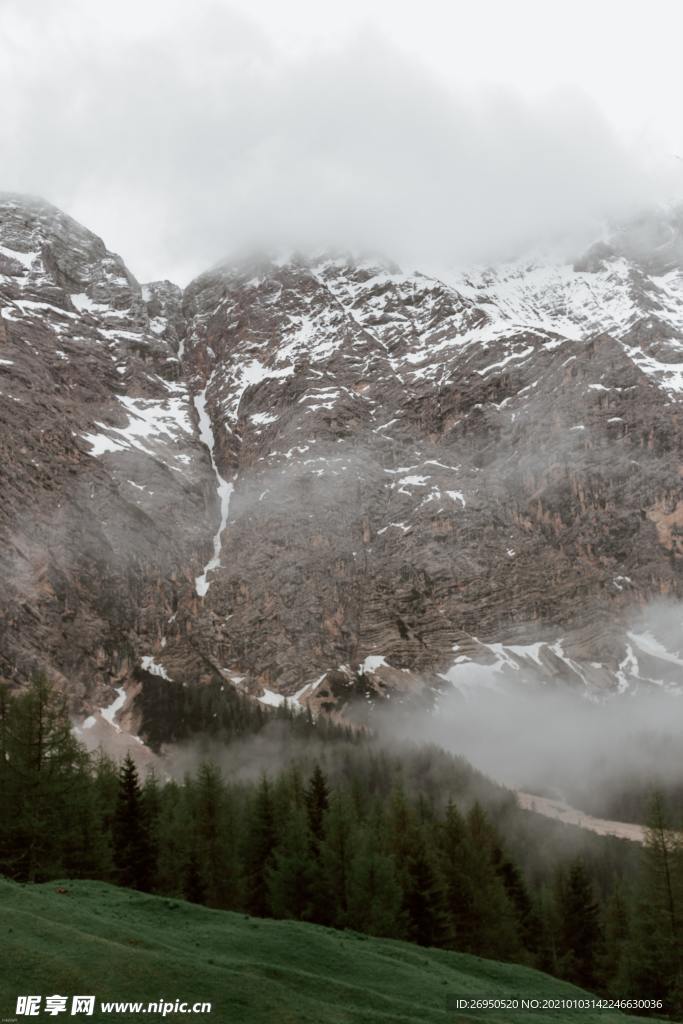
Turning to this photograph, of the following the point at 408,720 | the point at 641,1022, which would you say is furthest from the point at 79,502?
the point at 641,1022

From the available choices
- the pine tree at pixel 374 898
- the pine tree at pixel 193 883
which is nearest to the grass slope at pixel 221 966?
the pine tree at pixel 374 898

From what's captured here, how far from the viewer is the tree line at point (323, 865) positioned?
4400 centimetres

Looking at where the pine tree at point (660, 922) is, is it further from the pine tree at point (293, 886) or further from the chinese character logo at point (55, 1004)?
the chinese character logo at point (55, 1004)

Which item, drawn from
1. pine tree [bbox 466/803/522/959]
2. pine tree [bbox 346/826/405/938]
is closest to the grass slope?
pine tree [bbox 346/826/405/938]

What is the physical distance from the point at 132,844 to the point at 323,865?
11.0 meters

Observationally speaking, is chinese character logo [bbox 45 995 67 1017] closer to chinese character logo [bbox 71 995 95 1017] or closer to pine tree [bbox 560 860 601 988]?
chinese character logo [bbox 71 995 95 1017]

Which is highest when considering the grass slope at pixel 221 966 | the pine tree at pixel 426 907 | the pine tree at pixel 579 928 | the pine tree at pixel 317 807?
the pine tree at pixel 317 807

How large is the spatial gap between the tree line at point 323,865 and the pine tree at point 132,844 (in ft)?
0.26

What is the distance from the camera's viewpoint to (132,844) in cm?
5138

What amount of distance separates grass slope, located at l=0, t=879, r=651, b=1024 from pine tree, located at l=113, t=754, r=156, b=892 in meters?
16.9

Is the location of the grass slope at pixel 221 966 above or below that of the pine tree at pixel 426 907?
above

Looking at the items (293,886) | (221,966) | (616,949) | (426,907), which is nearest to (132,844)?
(293,886)

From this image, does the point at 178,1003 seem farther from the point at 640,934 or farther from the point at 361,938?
the point at 640,934

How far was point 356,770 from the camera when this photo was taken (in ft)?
468
